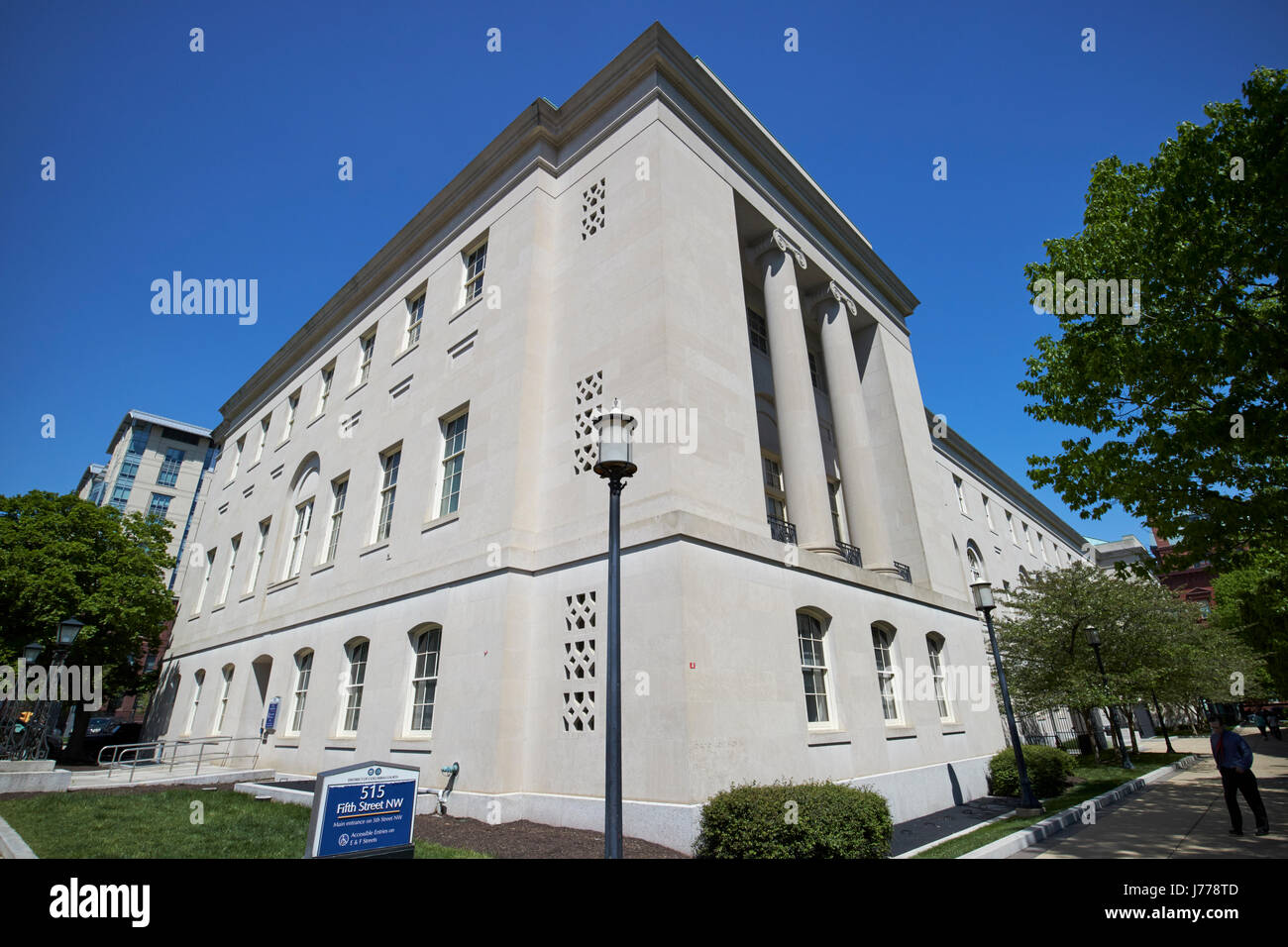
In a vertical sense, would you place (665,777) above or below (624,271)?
below

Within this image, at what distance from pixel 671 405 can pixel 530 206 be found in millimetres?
8348

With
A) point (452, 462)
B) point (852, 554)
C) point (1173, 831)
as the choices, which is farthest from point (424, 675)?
point (1173, 831)

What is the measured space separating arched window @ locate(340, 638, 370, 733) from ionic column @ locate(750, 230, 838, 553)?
1151 cm

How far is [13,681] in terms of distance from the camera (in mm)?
22953

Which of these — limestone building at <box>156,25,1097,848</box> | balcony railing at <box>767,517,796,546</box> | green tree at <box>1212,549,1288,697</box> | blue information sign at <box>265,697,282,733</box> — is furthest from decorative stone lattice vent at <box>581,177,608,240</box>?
green tree at <box>1212,549,1288,697</box>

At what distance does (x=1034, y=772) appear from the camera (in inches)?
604

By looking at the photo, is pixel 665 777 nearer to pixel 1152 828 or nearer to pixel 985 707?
pixel 1152 828

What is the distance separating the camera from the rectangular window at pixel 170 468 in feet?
226

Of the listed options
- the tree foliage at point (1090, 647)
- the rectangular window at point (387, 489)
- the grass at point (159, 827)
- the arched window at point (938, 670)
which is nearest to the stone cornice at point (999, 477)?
the tree foliage at point (1090, 647)

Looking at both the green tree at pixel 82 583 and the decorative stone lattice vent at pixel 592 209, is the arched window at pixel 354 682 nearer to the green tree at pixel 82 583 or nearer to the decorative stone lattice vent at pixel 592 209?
the decorative stone lattice vent at pixel 592 209

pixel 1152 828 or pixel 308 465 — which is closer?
pixel 1152 828
